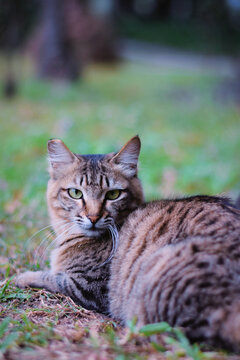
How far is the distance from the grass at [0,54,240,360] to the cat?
131mm

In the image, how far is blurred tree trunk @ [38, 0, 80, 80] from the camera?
542 inches

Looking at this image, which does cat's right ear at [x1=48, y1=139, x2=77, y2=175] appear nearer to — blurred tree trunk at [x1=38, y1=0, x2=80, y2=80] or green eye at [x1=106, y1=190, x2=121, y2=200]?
green eye at [x1=106, y1=190, x2=121, y2=200]

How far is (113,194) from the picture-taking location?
10.2ft

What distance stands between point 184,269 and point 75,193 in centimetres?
119

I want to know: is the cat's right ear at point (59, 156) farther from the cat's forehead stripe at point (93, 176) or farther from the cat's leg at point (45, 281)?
the cat's leg at point (45, 281)

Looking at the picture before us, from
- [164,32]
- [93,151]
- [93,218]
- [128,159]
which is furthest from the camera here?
[164,32]

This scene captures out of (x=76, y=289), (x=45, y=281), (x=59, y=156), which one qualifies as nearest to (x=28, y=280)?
(x=45, y=281)

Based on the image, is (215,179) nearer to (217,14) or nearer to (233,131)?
(233,131)

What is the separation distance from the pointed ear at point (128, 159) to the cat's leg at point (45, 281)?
3.05 feet

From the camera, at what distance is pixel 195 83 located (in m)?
15.0

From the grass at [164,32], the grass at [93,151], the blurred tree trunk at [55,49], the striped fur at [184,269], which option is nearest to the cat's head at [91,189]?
the striped fur at [184,269]

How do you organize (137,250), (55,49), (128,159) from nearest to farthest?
(137,250) < (128,159) < (55,49)

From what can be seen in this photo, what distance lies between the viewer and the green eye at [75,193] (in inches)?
122

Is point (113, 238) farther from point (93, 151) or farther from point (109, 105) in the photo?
point (109, 105)
